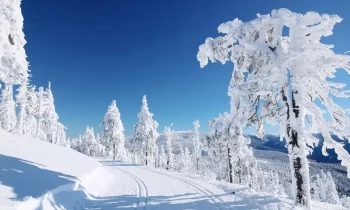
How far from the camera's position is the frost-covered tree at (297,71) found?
12414mm

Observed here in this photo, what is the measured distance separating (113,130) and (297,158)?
44515mm

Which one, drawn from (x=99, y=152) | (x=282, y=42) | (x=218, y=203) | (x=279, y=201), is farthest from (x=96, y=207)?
(x=99, y=152)

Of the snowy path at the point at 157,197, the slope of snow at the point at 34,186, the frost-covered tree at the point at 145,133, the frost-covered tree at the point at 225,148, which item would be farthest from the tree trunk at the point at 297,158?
the frost-covered tree at the point at 145,133

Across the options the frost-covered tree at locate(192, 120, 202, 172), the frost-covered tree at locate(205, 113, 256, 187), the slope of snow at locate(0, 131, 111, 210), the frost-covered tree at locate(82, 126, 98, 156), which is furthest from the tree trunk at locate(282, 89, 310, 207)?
the frost-covered tree at locate(82, 126, 98, 156)

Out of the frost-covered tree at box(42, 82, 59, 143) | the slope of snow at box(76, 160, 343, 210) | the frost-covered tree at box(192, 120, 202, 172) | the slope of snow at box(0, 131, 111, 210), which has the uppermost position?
the frost-covered tree at box(42, 82, 59, 143)

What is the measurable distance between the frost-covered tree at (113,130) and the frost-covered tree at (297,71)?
143 feet

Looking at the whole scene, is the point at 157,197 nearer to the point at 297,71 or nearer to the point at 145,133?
the point at 297,71

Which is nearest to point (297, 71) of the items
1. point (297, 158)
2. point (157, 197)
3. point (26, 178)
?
point (297, 158)

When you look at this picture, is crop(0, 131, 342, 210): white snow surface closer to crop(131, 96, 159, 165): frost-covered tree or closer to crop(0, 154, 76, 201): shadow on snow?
crop(0, 154, 76, 201): shadow on snow

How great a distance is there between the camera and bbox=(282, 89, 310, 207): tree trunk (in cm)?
1275

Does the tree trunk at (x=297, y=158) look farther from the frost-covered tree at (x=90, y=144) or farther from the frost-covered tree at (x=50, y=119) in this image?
the frost-covered tree at (x=90, y=144)

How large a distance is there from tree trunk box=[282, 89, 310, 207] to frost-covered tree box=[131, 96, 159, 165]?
3939 cm

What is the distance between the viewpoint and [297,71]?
12.8m

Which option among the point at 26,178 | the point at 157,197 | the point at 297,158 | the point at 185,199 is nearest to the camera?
the point at 297,158
